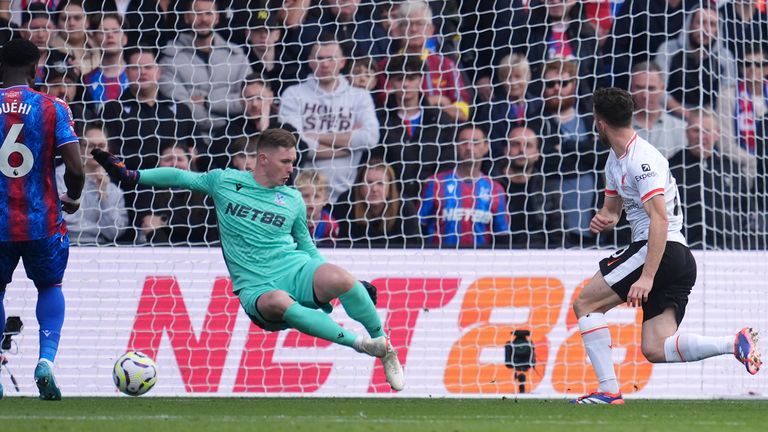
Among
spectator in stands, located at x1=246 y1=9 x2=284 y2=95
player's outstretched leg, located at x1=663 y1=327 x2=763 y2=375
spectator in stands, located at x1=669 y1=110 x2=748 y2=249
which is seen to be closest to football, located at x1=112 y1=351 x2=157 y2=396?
player's outstretched leg, located at x1=663 y1=327 x2=763 y2=375

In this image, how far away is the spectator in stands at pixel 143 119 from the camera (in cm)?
947

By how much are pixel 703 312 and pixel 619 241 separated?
1.17 meters

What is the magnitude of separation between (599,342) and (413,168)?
125 inches

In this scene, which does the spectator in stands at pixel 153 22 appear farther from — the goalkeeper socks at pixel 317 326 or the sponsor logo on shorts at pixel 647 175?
the sponsor logo on shorts at pixel 647 175

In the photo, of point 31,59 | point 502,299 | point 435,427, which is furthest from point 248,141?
point 435,427

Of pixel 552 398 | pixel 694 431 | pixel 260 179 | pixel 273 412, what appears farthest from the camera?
pixel 552 398

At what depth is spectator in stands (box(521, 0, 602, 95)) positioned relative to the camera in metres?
9.91

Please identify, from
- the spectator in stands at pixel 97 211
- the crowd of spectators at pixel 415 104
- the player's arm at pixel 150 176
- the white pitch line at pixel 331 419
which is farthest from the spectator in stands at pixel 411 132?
the white pitch line at pixel 331 419

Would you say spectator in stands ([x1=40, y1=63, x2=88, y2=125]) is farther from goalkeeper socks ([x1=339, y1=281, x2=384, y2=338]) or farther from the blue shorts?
goalkeeper socks ([x1=339, y1=281, x2=384, y2=338])

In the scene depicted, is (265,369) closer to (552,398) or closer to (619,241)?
(552,398)

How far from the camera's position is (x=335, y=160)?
9672 mm

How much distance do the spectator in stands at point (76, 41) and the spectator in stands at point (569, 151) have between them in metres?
3.60

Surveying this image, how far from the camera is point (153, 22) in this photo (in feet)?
32.6

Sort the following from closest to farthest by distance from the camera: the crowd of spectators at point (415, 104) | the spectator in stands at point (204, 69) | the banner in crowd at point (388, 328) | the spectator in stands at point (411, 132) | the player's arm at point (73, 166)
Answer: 1. the player's arm at point (73, 166)
2. the banner in crowd at point (388, 328)
3. the crowd of spectators at point (415, 104)
4. the spectator in stands at point (411, 132)
5. the spectator in stands at point (204, 69)
